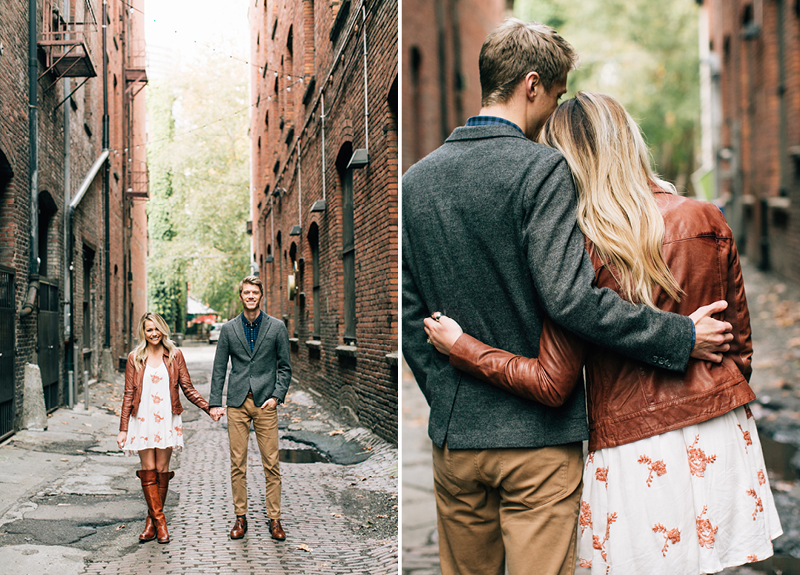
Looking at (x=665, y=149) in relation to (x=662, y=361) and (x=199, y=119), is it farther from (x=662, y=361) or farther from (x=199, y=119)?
(x=662, y=361)

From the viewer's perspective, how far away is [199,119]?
2936mm

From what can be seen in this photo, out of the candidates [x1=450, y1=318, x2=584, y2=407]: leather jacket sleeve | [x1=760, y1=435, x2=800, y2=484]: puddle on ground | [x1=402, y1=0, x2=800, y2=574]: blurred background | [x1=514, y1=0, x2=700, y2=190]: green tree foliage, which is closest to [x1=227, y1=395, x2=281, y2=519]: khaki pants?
[x1=402, y1=0, x2=800, y2=574]: blurred background

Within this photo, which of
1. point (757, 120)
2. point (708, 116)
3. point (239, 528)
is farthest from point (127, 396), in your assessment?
point (708, 116)

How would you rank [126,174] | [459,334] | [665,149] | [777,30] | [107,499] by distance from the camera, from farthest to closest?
[665,149] < [777,30] < [126,174] < [107,499] < [459,334]

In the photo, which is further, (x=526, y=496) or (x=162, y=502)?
(x=162, y=502)

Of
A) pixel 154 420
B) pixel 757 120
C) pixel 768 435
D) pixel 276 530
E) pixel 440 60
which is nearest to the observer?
pixel 276 530

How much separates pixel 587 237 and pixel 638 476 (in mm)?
558

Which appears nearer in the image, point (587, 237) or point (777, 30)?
point (587, 237)

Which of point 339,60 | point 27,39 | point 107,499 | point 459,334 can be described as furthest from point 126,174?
point 459,334

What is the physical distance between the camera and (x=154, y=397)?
2.70 meters

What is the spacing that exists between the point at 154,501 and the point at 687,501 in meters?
1.88

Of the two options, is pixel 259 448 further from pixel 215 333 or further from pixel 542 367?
pixel 542 367

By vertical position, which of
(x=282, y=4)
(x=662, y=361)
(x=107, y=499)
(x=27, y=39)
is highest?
(x=282, y=4)

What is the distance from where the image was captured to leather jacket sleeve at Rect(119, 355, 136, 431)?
2654 mm
